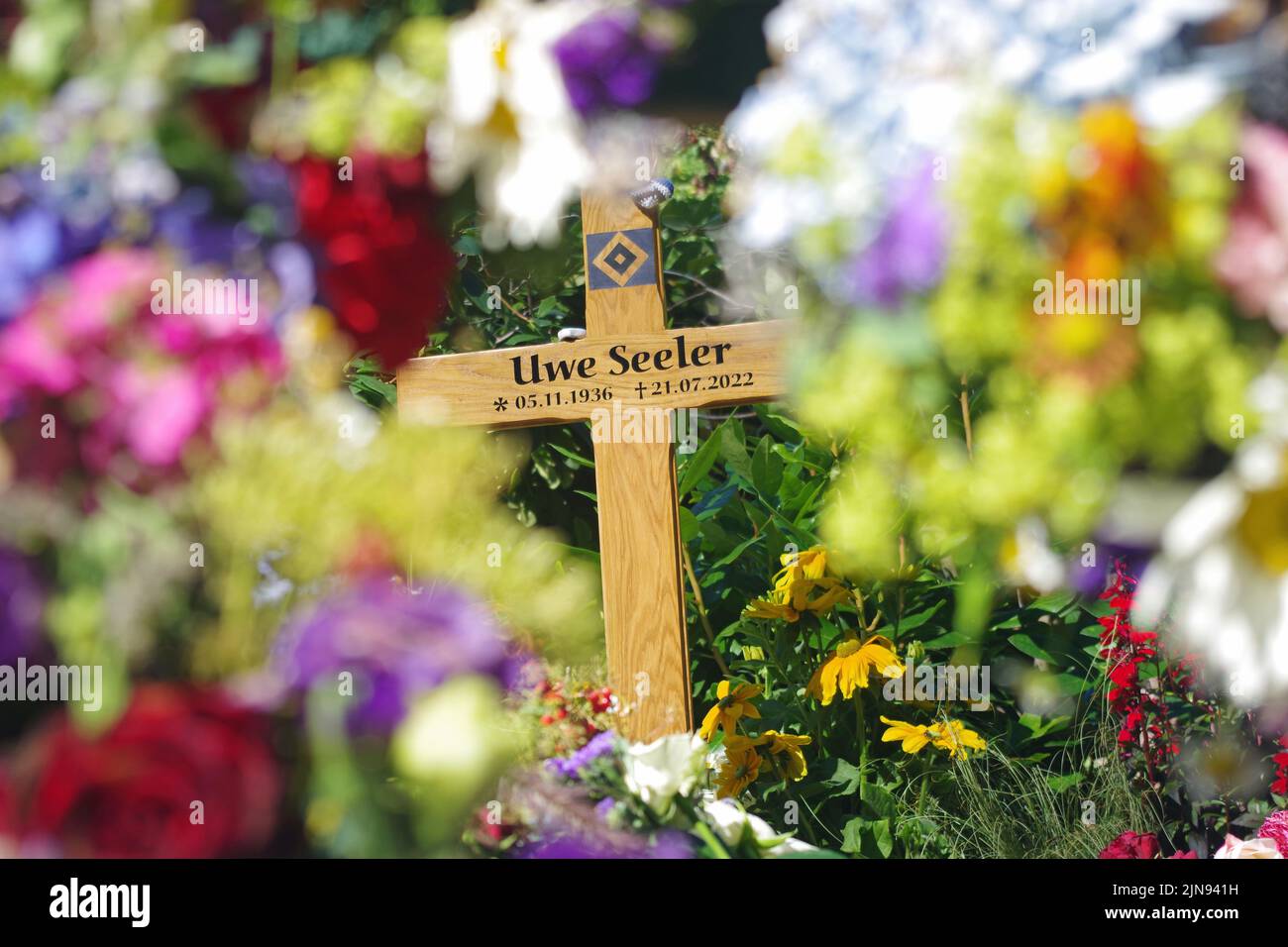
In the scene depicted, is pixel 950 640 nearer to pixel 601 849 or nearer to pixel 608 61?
pixel 601 849

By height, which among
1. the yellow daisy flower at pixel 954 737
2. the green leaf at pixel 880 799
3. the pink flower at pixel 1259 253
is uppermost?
the pink flower at pixel 1259 253

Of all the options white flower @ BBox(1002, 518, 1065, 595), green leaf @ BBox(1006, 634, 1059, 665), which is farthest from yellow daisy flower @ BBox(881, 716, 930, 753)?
white flower @ BBox(1002, 518, 1065, 595)

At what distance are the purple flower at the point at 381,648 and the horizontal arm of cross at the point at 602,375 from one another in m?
0.86

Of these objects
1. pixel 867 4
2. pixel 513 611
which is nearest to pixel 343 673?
pixel 513 611

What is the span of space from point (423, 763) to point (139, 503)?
28 centimetres

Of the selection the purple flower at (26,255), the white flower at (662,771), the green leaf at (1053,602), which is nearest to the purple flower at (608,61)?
the purple flower at (26,255)

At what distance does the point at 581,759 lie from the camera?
1218 millimetres

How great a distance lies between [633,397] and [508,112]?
868mm

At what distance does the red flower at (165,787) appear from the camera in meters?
0.82

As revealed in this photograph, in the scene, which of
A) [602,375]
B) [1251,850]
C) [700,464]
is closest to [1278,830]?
[1251,850]

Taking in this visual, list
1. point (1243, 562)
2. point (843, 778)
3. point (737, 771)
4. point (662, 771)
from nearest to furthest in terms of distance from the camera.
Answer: point (1243, 562)
point (662, 771)
point (737, 771)
point (843, 778)

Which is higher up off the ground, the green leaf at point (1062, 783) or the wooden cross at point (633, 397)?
the wooden cross at point (633, 397)

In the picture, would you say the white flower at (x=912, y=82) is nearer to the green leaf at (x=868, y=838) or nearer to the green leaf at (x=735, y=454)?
the green leaf at (x=868, y=838)
